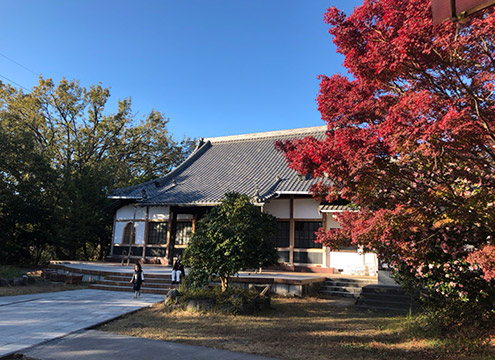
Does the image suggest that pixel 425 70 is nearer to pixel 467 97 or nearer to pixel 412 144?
pixel 467 97

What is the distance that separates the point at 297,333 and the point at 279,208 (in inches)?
417

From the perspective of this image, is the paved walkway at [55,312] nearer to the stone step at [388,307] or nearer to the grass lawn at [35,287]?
the grass lawn at [35,287]

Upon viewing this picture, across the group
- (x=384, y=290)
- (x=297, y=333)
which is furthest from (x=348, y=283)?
(x=297, y=333)

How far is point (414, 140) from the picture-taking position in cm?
403

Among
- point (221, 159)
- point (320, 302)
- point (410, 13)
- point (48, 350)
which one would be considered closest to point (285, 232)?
point (320, 302)

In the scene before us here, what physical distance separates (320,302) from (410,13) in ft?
29.7

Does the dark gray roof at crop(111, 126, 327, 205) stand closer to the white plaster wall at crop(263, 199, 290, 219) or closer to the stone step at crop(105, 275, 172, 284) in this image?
the white plaster wall at crop(263, 199, 290, 219)

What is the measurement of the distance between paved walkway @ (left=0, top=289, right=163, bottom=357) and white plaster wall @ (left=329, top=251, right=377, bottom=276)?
331 inches

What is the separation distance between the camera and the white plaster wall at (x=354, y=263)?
15.3m

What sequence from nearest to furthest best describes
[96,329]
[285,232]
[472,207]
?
[472,207] → [96,329] → [285,232]

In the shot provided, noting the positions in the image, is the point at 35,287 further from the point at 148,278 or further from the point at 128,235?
the point at 128,235

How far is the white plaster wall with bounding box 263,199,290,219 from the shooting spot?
1730cm

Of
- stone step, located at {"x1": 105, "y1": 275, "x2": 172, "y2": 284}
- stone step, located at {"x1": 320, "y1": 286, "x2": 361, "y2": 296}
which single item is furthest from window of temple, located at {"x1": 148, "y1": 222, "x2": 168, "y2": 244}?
stone step, located at {"x1": 320, "y1": 286, "x2": 361, "y2": 296}

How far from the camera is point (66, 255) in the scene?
2708 cm
